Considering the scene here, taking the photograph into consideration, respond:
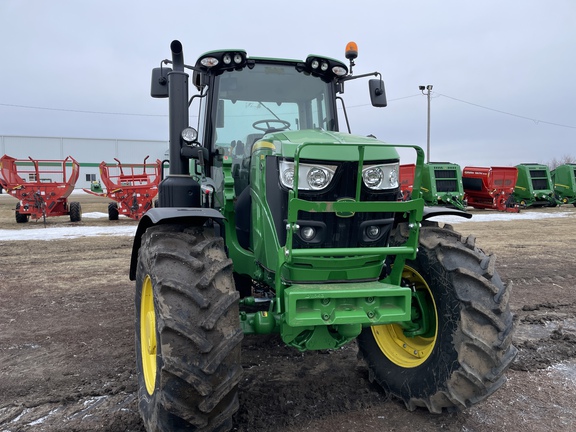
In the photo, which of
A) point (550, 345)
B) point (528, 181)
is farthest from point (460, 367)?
point (528, 181)

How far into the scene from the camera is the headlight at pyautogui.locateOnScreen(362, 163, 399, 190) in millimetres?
2932

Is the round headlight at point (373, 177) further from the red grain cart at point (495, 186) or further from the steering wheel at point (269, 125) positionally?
the red grain cart at point (495, 186)

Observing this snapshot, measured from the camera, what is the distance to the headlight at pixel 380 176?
2.93 m

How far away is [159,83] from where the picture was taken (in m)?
3.86

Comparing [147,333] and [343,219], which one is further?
[147,333]

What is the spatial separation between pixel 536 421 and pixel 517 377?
67 cm

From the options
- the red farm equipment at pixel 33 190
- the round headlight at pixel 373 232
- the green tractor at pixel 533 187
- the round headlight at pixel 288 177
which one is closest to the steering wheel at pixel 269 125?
the round headlight at pixel 288 177

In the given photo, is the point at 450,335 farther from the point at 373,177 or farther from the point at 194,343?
the point at 194,343

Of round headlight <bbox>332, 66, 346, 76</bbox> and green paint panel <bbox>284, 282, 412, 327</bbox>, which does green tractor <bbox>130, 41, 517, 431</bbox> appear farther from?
round headlight <bbox>332, 66, 346, 76</bbox>

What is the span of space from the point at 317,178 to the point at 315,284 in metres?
0.68

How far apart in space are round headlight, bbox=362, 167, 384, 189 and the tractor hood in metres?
0.08

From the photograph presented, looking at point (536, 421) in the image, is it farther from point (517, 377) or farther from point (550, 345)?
point (550, 345)

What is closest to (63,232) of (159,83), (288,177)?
(159,83)

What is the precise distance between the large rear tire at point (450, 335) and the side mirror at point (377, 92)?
159 centimetres
